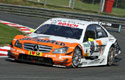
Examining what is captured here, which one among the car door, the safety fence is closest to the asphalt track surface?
the car door

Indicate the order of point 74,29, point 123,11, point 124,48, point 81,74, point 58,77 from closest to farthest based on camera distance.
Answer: point 58,77 → point 81,74 → point 74,29 → point 124,48 → point 123,11

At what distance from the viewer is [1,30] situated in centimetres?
1747

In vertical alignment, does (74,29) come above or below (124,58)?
above

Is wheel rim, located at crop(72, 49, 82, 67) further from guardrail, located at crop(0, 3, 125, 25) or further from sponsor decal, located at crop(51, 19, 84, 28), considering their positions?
guardrail, located at crop(0, 3, 125, 25)

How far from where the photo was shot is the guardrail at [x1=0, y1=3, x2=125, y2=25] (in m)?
25.4

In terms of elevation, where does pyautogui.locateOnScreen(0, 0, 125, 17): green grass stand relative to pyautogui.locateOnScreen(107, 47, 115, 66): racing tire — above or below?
above

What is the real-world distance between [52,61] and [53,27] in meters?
1.76

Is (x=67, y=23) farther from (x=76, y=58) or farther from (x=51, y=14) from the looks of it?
(x=51, y=14)

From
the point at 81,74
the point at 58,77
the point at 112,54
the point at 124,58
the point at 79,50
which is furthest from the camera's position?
the point at 124,58

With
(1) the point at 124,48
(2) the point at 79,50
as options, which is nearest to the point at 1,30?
(1) the point at 124,48

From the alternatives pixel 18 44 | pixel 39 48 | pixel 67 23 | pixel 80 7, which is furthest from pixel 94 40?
pixel 80 7

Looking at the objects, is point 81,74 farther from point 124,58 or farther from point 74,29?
point 124,58

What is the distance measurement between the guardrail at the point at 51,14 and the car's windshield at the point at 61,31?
14238 mm

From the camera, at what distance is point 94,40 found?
11.1 m
